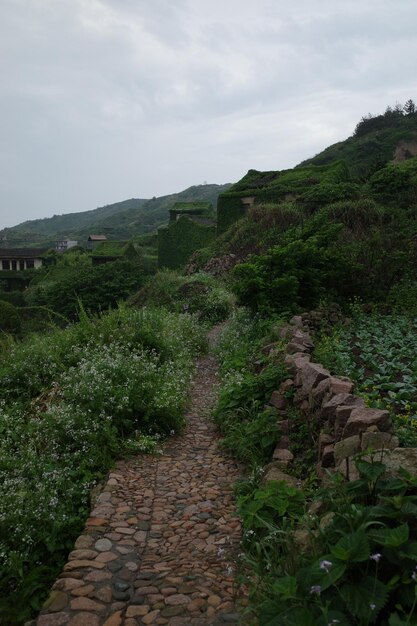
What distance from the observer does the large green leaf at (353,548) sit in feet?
7.09

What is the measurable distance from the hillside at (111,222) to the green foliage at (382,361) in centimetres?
7407

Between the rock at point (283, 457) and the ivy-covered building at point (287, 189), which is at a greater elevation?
the ivy-covered building at point (287, 189)

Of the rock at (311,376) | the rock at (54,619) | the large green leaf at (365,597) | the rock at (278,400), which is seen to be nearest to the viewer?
the large green leaf at (365,597)

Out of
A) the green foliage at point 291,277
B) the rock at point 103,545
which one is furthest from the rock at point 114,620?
the green foliage at point 291,277

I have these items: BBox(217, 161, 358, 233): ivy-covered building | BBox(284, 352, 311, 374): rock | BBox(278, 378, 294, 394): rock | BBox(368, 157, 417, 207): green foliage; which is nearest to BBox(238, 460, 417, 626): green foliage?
BBox(278, 378, 294, 394): rock

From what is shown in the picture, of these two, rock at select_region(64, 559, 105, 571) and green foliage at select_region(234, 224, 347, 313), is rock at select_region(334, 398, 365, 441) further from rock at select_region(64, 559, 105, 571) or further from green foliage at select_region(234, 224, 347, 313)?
green foliage at select_region(234, 224, 347, 313)

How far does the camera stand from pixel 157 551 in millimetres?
3375

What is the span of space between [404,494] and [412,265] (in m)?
8.32

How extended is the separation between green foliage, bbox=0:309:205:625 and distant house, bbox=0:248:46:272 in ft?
170

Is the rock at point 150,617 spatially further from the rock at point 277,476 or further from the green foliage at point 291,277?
the green foliage at point 291,277

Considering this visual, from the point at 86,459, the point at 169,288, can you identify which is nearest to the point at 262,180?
the point at 169,288

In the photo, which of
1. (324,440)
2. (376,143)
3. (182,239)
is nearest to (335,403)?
(324,440)

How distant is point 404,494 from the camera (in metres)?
2.54

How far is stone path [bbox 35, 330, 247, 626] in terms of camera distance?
275 cm
